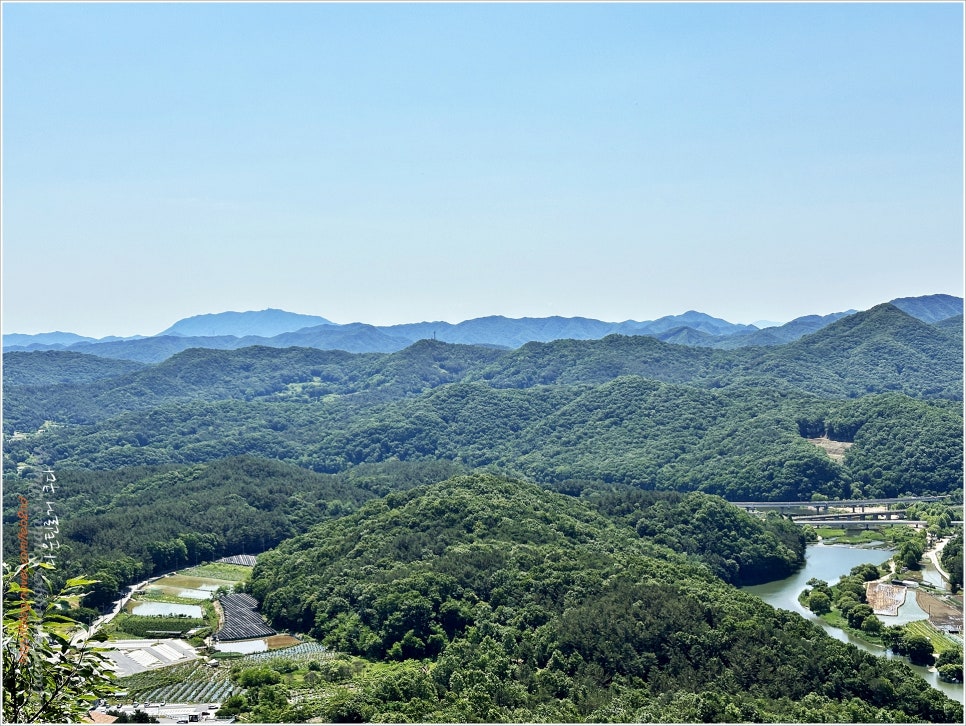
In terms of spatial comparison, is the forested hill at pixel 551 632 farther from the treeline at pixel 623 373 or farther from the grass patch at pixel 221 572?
the treeline at pixel 623 373

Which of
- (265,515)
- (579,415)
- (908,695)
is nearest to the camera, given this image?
(908,695)

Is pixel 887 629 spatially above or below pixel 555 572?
below

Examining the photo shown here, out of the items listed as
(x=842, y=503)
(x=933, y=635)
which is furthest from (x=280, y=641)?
(x=842, y=503)

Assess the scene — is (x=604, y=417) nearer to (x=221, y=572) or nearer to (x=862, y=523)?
(x=862, y=523)

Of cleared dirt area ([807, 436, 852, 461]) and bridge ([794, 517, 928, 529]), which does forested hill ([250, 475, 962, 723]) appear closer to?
bridge ([794, 517, 928, 529])

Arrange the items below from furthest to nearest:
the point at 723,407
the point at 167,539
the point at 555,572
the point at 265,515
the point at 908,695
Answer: the point at 723,407 → the point at 265,515 → the point at 167,539 → the point at 555,572 → the point at 908,695

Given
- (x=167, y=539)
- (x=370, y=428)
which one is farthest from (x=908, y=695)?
(x=370, y=428)

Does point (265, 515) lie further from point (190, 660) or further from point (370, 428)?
point (370, 428)
